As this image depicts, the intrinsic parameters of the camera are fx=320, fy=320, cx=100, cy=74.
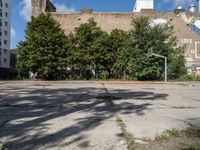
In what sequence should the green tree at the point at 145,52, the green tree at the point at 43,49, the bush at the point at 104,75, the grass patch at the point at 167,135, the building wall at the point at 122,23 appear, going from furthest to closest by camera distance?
the building wall at the point at 122,23, the bush at the point at 104,75, the green tree at the point at 43,49, the green tree at the point at 145,52, the grass patch at the point at 167,135

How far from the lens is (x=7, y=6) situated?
83250 millimetres

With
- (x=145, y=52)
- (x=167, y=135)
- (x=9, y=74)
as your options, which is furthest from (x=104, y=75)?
(x=167, y=135)

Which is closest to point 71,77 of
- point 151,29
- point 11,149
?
point 151,29

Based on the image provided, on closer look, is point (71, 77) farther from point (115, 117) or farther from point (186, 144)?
point (186, 144)

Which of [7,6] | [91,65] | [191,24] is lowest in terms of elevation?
[91,65]

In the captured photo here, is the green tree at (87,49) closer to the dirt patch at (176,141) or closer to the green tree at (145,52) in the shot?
the green tree at (145,52)

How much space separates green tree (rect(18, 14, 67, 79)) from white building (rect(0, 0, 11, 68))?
1689 inches

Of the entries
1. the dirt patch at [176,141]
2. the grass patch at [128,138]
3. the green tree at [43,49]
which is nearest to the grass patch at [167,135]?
the dirt patch at [176,141]

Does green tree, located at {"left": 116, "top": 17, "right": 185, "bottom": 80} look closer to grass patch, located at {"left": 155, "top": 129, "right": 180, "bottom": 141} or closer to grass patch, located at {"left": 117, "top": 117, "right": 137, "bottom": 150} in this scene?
grass patch, located at {"left": 117, "top": 117, "right": 137, "bottom": 150}

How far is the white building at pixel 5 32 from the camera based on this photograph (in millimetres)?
77562

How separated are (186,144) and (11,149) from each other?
2.54 meters

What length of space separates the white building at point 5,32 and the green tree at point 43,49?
4291 cm

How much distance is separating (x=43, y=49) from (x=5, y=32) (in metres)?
50.8

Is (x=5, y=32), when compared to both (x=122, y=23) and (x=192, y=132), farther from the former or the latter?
(x=192, y=132)
